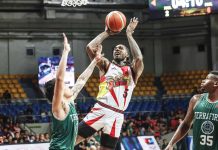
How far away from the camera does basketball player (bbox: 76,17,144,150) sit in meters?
9.34

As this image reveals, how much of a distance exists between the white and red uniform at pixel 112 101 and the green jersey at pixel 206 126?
102 inches

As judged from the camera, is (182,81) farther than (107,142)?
Yes

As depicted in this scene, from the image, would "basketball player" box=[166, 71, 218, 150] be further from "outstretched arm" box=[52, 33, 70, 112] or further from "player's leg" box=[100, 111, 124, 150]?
"player's leg" box=[100, 111, 124, 150]

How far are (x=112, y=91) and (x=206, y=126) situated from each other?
289 centimetres

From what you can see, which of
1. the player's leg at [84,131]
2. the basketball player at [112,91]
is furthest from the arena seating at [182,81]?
the player's leg at [84,131]

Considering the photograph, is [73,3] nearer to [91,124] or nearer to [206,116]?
[91,124]

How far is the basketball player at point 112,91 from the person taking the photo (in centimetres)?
934

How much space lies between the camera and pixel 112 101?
9.48 meters

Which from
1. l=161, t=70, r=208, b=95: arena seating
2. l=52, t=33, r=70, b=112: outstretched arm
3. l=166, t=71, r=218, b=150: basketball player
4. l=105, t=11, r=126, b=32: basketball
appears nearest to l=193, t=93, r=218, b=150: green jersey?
l=166, t=71, r=218, b=150: basketball player

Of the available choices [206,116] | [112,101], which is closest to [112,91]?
[112,101]

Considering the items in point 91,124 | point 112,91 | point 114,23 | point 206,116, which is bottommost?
point 91,124

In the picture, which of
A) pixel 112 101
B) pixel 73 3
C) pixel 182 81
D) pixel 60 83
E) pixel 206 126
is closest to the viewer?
pixel 60 83

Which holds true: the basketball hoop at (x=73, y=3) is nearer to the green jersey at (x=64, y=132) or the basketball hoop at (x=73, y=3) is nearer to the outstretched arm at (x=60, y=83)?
the green jersey at (x=64, y=132)

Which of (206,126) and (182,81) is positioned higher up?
(182,81)
